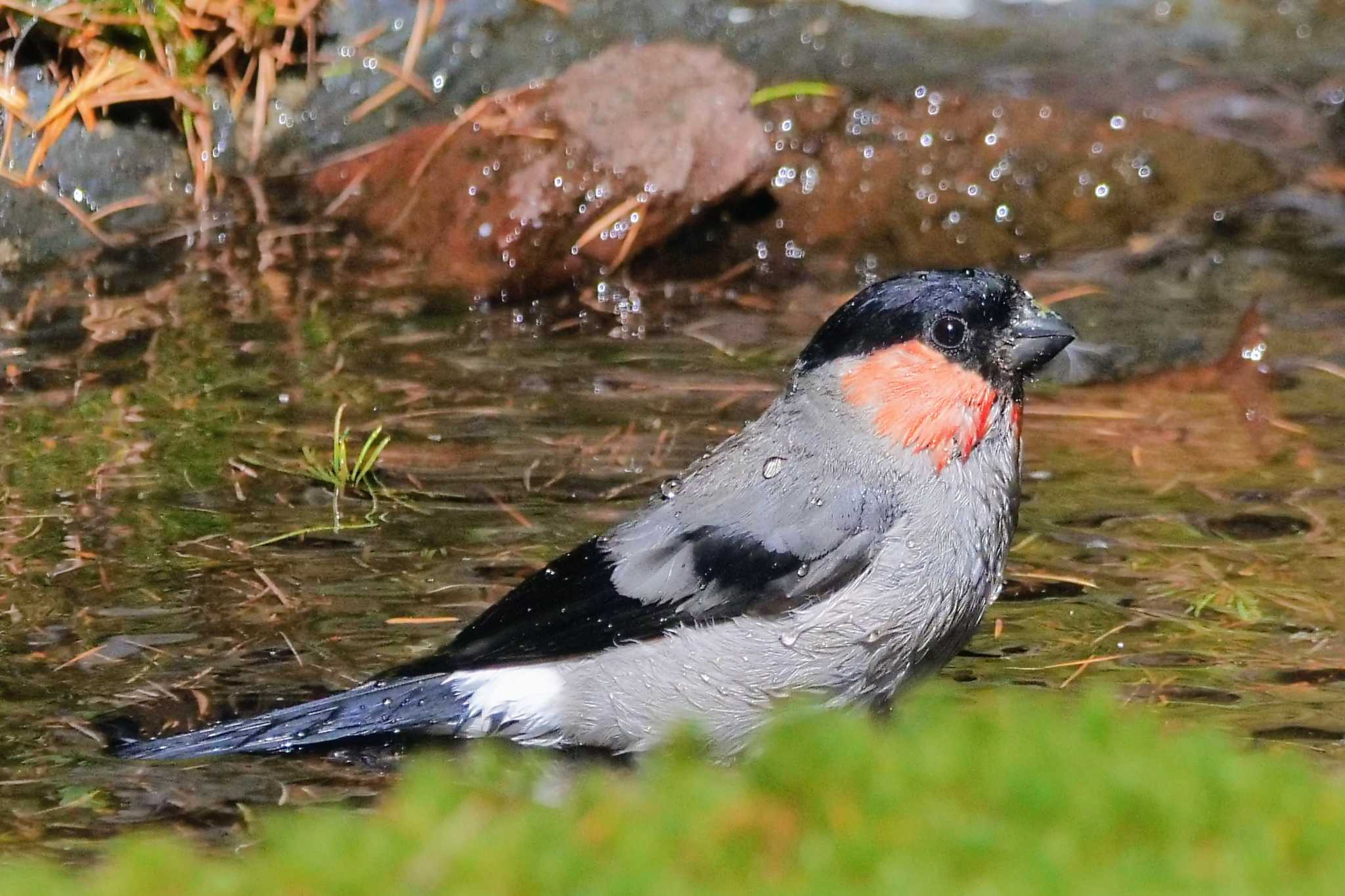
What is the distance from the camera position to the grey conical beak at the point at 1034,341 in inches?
189

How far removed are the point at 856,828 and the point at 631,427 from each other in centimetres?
409

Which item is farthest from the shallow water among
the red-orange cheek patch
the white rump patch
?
the red-orange cheek patch

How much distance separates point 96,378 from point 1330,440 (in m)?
4.32

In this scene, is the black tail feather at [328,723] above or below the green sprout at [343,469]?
below

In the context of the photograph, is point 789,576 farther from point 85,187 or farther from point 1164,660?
point 85,187

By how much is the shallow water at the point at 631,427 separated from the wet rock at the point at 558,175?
20cm

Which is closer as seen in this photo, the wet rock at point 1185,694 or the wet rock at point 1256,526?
the wet rock at point 1185,694

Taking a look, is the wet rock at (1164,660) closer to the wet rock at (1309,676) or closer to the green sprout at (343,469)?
the wet rock at (1309,676)

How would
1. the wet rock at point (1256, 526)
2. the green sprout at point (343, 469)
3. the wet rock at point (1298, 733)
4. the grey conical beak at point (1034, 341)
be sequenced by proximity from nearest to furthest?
the wet rock at point (1298, 733)
the grey conical beak at point (1034, 341)
the wet rock at point (1256, 526)
the green sprout at point (343, 469)

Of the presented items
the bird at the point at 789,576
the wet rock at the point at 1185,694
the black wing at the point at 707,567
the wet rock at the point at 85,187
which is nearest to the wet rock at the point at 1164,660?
the wet rock at the point at 1185,694

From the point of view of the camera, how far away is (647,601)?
183 inches

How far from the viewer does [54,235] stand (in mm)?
8055

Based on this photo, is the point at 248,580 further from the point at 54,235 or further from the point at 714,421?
the point at 54,235

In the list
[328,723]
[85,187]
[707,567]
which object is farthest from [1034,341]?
[85,187]
